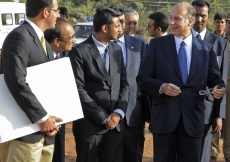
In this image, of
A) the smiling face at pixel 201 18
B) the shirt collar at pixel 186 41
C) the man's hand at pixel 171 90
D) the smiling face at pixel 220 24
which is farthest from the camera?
the smiling face at pixel 220 24

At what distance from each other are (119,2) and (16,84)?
98.9 ft

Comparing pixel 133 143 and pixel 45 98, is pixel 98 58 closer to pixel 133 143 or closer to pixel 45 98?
pixel 45 98

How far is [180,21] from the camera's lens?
429cm

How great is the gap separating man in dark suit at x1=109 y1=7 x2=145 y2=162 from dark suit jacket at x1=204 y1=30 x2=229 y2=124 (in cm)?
84

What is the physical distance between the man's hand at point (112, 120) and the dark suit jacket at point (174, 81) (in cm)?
36

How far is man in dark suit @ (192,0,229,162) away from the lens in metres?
4.63

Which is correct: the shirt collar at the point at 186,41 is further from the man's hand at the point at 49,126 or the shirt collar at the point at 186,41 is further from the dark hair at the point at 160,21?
the dark hair at the point at 160,21

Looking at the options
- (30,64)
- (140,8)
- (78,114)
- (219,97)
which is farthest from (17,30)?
(140,8)

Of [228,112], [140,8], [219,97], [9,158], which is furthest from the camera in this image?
[140,8]

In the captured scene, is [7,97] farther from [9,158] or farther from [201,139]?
[201,139]

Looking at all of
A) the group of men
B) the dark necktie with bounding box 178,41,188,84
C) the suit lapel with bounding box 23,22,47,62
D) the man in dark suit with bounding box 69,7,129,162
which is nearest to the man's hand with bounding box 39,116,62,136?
the group of men

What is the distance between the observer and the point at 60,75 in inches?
142

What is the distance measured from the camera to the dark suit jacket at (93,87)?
4367mm

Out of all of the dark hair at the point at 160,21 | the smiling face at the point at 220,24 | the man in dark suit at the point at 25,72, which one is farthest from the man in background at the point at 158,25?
the smiling face at the point at 220,24
